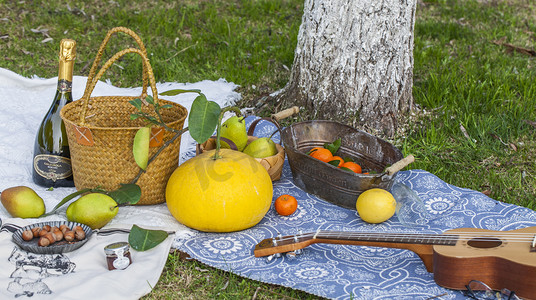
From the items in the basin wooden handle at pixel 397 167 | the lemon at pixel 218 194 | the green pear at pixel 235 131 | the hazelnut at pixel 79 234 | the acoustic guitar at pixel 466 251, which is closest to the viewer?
the acoustic guitar at pixel 466 251

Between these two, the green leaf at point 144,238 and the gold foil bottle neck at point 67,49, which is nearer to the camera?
the green leaf at point 144,238

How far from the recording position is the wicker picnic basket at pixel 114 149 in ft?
8.88

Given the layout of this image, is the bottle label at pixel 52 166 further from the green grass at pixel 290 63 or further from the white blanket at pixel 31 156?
the green grass at pixel 290 63

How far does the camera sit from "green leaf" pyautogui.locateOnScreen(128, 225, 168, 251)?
2471 millimetres

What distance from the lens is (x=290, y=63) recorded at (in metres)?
4.89

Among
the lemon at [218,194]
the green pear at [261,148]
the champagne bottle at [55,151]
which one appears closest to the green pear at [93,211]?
the lemon at [218,194]

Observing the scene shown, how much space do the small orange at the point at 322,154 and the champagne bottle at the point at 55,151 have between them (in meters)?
1.42

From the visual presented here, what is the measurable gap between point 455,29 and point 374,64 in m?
2.49

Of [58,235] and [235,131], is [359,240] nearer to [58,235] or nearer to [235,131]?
[235,131]

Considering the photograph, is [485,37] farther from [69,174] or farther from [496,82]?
[69,174]

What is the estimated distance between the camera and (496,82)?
4426mm

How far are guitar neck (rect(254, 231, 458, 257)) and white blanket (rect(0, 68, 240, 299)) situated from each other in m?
0.46

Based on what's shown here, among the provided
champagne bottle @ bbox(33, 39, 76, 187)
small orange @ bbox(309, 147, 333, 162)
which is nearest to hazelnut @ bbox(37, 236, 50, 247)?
champagne bottle @ bbox(33, 39, 76, 187)

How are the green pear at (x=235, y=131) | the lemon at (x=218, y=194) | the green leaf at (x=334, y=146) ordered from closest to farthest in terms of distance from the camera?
the lemon at (x=218, y=194)
the green pear at (x=235, y=131)
the green leaf at (x=334, y=146)
